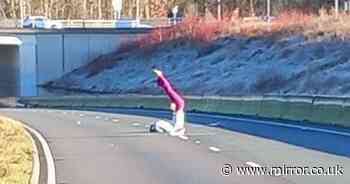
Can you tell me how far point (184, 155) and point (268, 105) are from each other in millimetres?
17170

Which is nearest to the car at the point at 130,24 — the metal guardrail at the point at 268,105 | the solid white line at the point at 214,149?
the metal guardrail at the point at 268,105

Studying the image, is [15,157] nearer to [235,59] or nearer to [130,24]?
[235,59]

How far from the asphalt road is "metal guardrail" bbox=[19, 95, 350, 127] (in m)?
2.05

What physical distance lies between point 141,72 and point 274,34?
598 inches

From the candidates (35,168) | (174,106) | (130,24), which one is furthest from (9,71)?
(35,168)

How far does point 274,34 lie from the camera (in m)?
69.1

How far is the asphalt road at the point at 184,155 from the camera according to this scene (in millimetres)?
16266

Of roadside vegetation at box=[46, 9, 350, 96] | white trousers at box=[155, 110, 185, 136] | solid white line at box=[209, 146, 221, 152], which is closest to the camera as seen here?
solid white line at box=[209, 146, 221, 152]

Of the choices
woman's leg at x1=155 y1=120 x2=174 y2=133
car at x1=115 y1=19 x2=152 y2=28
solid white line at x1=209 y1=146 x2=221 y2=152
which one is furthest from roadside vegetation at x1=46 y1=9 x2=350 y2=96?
solid white line at x1=209 y1=146 x2=221 y2=152

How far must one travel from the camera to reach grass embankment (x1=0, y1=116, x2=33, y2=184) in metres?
15.9

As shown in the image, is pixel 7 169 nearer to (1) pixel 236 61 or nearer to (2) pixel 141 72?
(1) pixel 236 61

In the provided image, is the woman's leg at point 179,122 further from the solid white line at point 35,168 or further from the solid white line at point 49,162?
the solid white line at point 35,168

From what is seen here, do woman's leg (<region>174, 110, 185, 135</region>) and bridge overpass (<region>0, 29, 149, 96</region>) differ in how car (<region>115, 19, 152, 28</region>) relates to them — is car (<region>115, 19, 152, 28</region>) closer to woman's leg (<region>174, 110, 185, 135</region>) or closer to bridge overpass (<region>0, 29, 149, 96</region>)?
bridge overpass (<region>0, 29, 149, 96</region>)

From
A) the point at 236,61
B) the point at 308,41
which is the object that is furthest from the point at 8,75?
the point at 308,41
